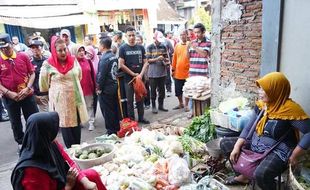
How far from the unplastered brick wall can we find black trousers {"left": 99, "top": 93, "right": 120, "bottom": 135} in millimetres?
2132

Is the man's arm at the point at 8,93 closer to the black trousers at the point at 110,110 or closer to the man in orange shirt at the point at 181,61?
the black trousers at the point at 110,110

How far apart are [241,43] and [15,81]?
3.88m

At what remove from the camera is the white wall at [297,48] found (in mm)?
3309

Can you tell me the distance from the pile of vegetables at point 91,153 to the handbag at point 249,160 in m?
1.76

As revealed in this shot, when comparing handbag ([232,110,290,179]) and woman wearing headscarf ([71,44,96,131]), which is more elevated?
woman wearing headscarf ([71,44,96,131])

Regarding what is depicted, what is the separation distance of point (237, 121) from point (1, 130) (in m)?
5.53

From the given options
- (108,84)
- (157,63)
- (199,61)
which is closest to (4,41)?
(108,84)

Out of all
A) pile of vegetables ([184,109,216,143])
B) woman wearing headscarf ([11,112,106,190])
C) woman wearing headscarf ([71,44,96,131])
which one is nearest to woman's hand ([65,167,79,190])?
woman wearing headscarf ([11,112,106,190])

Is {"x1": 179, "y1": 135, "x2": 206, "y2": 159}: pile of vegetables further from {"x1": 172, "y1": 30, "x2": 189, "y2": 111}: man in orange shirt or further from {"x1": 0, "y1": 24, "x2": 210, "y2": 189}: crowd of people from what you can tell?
{"x1": 172, "y1": 30, "x2": 189, "y2": 111}: man in orange shirt

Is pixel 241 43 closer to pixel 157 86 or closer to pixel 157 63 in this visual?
pixel 157 63

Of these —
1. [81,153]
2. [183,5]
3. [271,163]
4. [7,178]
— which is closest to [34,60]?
[7,178]

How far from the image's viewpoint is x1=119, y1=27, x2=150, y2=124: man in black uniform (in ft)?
19.5

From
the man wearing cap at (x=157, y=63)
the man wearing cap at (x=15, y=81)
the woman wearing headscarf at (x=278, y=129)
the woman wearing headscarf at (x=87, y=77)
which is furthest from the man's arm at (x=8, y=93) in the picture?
the woman wearing headscarf at (x=278, y=129)

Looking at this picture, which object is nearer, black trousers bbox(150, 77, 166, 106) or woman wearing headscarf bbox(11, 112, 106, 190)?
woman wearing headscarf bbox(11, 112, 106, 190)
